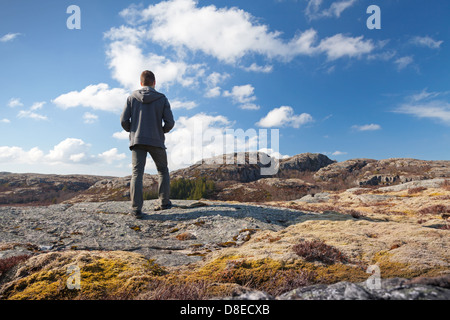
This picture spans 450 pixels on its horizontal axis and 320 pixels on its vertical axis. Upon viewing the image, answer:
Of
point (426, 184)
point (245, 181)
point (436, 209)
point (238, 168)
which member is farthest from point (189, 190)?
point (436, 209)

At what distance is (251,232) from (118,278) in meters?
4.89

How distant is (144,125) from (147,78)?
2129 millimetres

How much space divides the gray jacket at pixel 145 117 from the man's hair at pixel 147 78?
311 mm

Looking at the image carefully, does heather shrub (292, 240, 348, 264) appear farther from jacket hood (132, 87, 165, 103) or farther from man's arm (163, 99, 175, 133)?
jacket hood (132, 87, 165, 103)

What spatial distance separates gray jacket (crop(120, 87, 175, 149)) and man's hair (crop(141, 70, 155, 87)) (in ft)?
1.02

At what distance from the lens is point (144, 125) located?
965 centimetres

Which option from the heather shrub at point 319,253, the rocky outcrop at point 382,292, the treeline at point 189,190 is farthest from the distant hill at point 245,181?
the rocky outcrop at point 382,292

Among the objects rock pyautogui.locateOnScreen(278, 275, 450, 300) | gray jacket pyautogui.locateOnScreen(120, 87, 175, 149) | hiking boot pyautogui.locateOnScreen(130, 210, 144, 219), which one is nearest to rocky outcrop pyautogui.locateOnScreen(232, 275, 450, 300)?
rock pyautogui.locateOnScreen(278, 275, 450, 300)

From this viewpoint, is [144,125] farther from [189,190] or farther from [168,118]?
[189,190]

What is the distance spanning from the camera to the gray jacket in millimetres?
9625

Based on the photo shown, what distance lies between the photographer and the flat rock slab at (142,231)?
20.4 feet

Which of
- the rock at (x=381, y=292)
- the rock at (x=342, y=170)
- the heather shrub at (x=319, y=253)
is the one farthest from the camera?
the rock at (x=342, y=170)

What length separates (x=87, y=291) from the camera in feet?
10.8

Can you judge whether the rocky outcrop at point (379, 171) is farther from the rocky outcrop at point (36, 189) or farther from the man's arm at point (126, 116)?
the rocky outcrop at point (36, 189)
